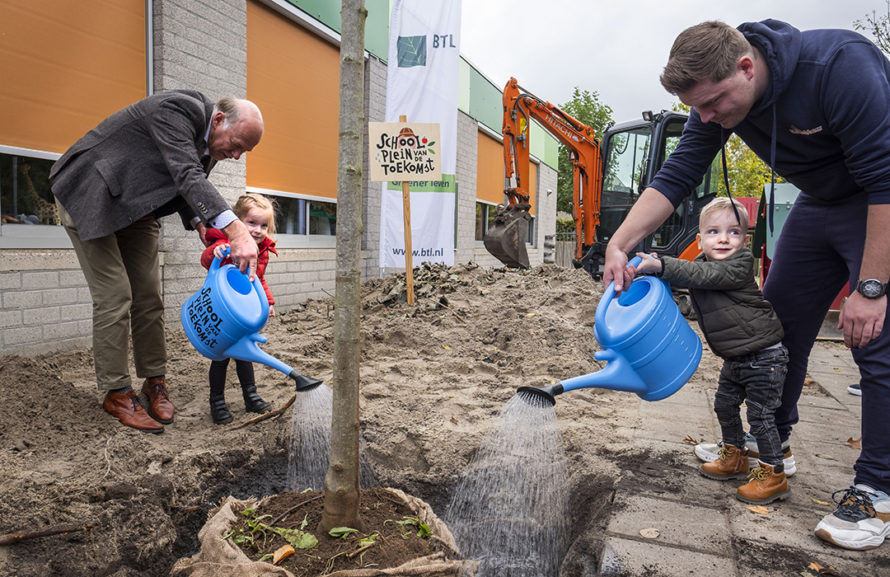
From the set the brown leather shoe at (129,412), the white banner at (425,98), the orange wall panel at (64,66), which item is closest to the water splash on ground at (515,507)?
the brown leather shoe at (129,412)

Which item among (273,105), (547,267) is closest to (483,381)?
(273,105)

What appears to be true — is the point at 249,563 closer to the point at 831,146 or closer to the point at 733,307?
the point at 733,307

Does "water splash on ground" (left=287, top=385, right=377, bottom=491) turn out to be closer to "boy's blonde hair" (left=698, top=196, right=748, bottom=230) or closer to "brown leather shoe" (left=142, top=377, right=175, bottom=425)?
"brown leather shoe" (left=142, top=377, right=175, bottom=425)

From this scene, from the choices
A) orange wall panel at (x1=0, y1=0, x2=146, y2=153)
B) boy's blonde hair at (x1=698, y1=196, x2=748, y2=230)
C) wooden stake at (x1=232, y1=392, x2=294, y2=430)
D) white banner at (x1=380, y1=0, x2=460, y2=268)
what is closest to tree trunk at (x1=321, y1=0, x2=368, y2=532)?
wooden stake at (x1=232, y1=392, x2=294, y2=430)

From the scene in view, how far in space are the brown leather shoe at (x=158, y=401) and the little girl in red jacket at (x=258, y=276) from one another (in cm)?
22

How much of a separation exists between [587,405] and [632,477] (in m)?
1.17

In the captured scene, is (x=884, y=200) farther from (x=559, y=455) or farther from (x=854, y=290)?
(x=559, y=455)

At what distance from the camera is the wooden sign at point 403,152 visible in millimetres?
6121

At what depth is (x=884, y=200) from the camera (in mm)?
1952

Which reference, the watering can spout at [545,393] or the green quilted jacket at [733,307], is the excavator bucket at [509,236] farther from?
the watering can spout at [545,393]

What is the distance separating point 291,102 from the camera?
7133mm

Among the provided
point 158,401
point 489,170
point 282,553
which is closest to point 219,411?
point 158,401

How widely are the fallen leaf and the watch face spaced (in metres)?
2.03

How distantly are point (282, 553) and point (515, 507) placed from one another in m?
1.45
